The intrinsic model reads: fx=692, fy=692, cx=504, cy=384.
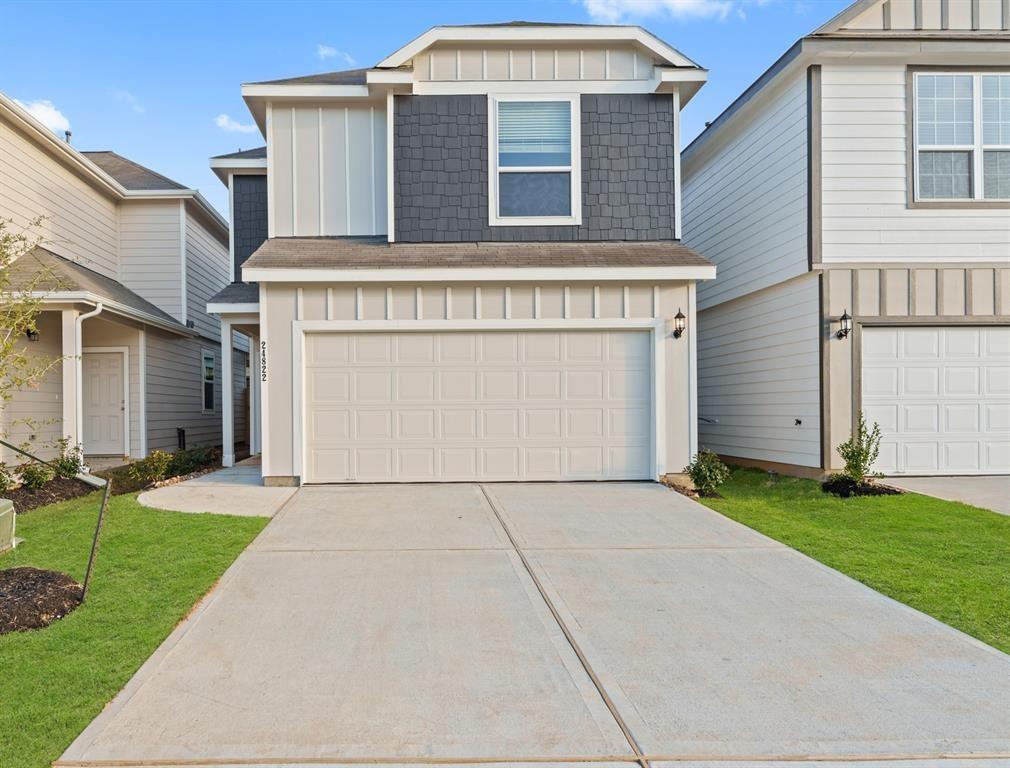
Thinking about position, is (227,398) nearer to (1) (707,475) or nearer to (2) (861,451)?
(1) (707,475)

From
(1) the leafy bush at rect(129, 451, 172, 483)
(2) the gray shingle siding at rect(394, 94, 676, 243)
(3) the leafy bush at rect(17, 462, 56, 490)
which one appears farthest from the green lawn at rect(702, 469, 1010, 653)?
(3) the leafy bush at rect(17, 462, 56, 490)

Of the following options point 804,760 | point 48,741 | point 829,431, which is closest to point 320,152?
point 829,431

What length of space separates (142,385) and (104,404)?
896 millimetres

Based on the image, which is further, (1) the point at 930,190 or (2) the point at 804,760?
(1) the point at 930,190

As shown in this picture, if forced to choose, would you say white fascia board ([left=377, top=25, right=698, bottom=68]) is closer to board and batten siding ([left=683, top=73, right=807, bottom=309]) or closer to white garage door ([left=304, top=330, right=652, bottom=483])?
board and batten siding ([left=683, top=73, right=807, bottom=309])

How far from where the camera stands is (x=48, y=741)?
9.66 ft

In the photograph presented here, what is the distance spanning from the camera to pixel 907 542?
6.44 meters

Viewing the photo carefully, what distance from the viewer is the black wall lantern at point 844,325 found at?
9422 mm

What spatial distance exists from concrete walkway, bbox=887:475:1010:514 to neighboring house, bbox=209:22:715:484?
2916 millimetres

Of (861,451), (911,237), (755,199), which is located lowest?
(861,451)

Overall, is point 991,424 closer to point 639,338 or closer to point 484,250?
point 639,338

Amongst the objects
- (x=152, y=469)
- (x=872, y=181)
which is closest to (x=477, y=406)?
(x=152, y=469)

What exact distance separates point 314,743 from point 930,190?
10400 millimetres

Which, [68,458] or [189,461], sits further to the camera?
[189,461]
